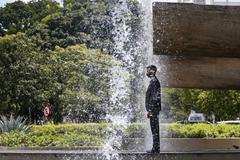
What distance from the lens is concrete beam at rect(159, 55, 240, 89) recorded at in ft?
24.6

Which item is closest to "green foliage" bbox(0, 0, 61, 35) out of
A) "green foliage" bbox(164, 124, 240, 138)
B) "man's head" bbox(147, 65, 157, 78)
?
"green foliage" bbox(164, 124, 240, 138)

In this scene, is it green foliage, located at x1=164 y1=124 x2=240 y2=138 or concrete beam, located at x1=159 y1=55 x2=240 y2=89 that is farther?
green foliage, located at x1=164 y1=124 x2=240 y2=138

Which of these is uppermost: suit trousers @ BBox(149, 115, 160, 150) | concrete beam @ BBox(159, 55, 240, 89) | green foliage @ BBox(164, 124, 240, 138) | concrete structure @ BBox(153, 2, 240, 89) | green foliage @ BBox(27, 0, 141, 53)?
green foliage @ BBox(27, 0, 141, 53)

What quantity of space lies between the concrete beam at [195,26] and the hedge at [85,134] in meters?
4.50

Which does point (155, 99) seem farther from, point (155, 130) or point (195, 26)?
point (195, 26)

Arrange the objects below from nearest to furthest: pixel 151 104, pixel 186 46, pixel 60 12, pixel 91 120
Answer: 1. pixel 186 46
2. pixel 151 104
3. pixel 91 120
4. pixel 60 12

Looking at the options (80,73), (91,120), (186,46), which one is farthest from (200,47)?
(91,120)

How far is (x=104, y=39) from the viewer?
35531mm

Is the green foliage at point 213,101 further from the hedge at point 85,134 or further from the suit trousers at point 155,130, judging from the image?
the suit trousers at point 155,130

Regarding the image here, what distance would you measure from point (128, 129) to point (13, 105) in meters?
18.2

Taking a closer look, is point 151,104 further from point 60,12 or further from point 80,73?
point 60,12

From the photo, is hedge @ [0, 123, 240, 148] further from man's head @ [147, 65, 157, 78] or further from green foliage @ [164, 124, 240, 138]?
man's head @ [147, 65, 157, 78]

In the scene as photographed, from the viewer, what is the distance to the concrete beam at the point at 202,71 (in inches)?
295

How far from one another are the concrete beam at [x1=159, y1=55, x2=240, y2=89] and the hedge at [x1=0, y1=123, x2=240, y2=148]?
3411 millimetres
